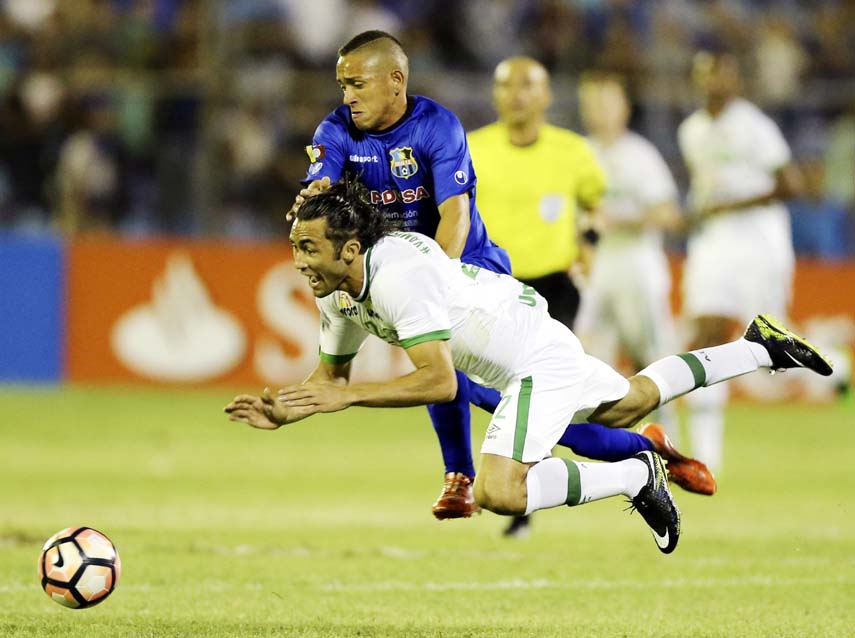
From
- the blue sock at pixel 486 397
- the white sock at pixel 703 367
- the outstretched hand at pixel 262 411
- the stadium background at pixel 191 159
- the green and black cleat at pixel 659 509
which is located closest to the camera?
the outstretched hand at pixel 262 411

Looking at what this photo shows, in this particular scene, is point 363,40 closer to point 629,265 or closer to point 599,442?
point 599,442

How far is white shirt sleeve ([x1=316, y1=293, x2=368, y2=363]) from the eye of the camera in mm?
6758

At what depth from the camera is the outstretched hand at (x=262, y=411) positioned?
18.0 feet

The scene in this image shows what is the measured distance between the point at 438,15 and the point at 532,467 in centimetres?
1172

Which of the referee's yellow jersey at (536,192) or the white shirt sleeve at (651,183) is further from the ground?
the white shirt sleeve at (651,183)

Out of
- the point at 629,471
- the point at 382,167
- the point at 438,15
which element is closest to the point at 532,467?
the point at 629,471

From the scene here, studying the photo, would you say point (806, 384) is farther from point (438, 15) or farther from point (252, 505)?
point (252, 505)

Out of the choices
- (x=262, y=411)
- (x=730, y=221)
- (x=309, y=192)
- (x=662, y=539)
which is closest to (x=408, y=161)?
(x=309, y=192)

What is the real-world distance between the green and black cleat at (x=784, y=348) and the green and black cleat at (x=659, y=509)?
990 mm

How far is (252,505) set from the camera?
32.7 feet

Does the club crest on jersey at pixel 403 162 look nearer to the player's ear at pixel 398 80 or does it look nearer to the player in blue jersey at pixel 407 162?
the player in blue jersey at pixel 407 162

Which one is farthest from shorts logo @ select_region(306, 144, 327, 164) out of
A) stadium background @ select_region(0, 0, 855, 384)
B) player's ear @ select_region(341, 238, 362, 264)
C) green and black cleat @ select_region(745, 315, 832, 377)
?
stadium background @ select_region(0, 0, 855, 384)

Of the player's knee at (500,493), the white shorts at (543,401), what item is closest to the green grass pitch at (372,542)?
the player's knee at (500,493)

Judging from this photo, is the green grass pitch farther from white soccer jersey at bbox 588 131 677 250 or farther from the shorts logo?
white soccer jersey at bbox 588 131 677 250
